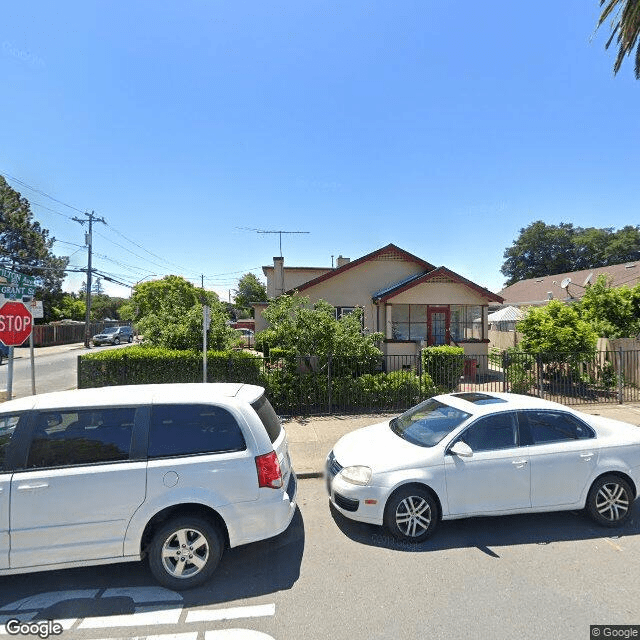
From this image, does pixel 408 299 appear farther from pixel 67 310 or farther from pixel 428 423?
pixel 67 310

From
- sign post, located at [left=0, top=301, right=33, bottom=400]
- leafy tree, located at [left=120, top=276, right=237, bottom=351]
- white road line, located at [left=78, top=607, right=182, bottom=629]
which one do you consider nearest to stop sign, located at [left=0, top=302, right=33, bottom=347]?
sign post, located at [left=0, top=301, right=33, bottom=400]

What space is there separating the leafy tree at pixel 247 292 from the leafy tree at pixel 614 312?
49359 mm

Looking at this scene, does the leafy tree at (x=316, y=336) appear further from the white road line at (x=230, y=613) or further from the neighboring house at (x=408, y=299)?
the white road line at (x=230, y=613)

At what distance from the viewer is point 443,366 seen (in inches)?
393

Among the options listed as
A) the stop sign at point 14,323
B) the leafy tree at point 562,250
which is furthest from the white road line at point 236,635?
the leafy tree at point 562,250

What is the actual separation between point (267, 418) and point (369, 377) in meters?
5.82

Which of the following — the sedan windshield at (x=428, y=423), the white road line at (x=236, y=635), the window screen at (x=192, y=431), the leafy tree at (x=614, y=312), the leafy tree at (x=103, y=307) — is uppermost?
the leafy tree at (x=103, y=307)

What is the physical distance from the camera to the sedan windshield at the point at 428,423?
14.2 feet

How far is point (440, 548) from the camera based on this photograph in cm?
376

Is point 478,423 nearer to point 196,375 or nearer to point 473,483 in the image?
point 473,483

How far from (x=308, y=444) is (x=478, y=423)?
357 centimetres

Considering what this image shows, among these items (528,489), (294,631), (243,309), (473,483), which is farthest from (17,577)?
(243,309)

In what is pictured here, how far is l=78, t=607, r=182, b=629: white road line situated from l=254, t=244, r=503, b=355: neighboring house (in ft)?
38.2

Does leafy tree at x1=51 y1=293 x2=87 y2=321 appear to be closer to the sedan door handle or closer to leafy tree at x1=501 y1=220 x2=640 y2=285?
the sedan door handle
